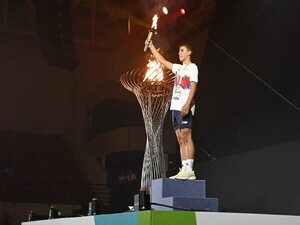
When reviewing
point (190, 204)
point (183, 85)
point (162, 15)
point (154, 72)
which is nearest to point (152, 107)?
point (154, 72)

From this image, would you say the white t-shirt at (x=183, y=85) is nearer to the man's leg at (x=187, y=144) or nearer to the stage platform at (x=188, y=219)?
the man's leg at (x=187, y=144)

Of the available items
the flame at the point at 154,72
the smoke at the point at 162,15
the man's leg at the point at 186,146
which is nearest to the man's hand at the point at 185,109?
the man's leg at the point at 186,146

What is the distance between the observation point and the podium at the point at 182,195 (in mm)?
3256

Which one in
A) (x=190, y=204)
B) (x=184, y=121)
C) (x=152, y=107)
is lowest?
(x=190, y=204)

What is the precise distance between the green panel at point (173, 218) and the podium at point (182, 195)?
457 mm

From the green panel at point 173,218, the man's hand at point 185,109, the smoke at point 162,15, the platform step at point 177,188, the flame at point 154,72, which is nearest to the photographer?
the green panel at point 173,218

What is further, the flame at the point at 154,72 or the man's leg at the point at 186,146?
the flame at the point at 154,72

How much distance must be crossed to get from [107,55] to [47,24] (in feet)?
2.94

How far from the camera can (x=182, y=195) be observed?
11.3 ft

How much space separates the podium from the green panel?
1.50ft

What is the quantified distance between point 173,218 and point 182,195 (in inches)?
30.8

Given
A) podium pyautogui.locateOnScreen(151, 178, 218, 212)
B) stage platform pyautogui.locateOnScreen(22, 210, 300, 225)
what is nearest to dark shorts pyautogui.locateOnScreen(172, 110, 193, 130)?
podium pyautogui.locateOnScreen(151, 178, 218, 212)

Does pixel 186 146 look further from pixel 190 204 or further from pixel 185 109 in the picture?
pixel 190 204

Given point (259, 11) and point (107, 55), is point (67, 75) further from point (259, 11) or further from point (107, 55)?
point (259, 11)
